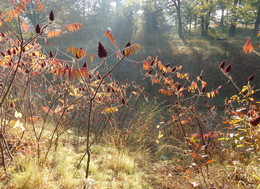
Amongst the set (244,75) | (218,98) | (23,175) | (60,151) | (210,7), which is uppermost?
(210,7)

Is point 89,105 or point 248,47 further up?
point 248,47

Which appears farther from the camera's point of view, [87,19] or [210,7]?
[87,19]

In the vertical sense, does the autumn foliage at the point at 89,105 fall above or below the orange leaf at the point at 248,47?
below

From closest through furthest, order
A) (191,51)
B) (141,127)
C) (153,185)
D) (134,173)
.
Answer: (153,185) < (134,173) < (141,127) < (191,51)

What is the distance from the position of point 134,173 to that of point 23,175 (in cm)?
166

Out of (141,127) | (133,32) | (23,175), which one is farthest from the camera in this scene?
(133,32)

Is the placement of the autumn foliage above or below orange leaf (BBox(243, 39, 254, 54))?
below

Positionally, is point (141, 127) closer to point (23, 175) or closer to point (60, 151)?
point (60, 151)

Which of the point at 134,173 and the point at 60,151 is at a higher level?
the point at 60,151

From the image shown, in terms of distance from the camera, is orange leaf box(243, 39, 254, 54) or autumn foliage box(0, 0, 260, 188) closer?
autumn foliage box(0, 0, 260, 188)

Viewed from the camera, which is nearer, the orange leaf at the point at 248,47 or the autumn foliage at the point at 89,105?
the autumn foliage at the point at 89,105

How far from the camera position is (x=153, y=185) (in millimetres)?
3039

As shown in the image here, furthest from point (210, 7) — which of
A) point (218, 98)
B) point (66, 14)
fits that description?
point (66, 14)

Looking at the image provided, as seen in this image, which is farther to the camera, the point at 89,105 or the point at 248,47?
the point at 89,105
